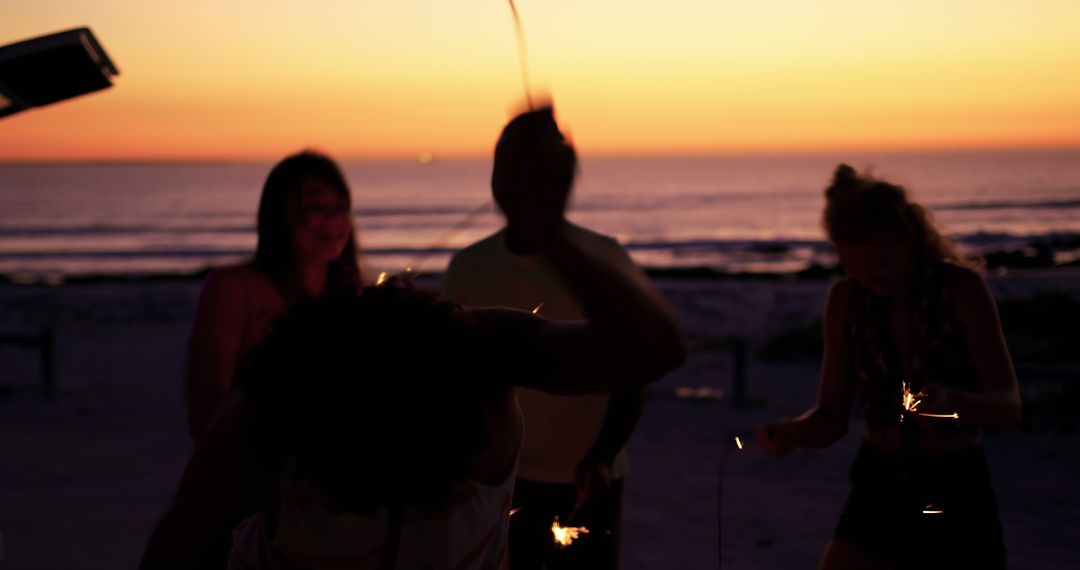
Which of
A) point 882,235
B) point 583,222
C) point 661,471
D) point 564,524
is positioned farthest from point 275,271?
point 583,222

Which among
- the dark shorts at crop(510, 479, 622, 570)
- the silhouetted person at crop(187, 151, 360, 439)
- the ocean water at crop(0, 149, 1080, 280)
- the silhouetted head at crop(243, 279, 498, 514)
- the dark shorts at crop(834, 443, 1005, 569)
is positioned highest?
the silhouetted head at crop(243, 279, 498, 514)

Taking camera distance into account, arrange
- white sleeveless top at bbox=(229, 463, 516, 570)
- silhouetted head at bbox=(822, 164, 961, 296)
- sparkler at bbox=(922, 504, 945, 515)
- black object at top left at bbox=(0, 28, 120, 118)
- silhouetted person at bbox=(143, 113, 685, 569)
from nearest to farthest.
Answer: silhouetted person at bbox=(143, 113, 685, 569), white sleeveless top at bbox=(229, 463, 516, 570), black object at top left at bbox=(0, 28, 120, 118), sparkler at bbox=(922, 504, 945, 515), silhouetted head at bbox=(822, 164, 961, 296)

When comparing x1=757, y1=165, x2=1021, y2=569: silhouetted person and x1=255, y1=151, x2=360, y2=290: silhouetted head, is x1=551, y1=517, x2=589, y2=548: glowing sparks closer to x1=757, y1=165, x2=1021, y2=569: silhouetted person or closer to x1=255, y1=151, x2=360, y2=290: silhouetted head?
x1=757, y1=165, x2=1021, y2=569: silhouetted person

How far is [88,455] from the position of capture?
26.8 feet

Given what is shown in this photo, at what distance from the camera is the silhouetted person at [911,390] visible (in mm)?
2818

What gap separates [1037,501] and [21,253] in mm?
38397

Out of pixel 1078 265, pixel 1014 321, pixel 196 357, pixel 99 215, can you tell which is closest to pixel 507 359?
pixel 196 357

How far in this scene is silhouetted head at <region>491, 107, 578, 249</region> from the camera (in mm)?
1267

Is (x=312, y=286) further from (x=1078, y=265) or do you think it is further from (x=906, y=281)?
(x=1078, y=265)

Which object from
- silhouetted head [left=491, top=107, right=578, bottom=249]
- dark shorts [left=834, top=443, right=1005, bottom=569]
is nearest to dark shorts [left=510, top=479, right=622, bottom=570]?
dark shorts [left=834, top=443, right=1005, bottom=569]

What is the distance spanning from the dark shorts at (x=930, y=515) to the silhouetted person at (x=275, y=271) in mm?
1604

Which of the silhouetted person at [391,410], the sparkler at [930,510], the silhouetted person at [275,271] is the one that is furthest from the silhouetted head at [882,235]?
the silhouetted person at [391,410]

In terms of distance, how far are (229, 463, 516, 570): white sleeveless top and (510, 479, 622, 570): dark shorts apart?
1710 mm

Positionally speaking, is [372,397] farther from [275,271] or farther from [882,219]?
[882,219]
